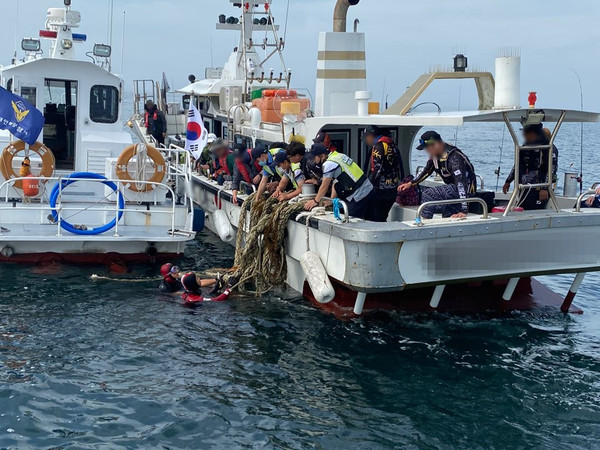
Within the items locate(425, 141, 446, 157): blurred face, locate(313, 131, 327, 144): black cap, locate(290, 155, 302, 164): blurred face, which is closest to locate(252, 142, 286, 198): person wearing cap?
locate(313, 131, 327, 144): black cap

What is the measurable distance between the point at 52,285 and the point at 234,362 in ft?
13.1

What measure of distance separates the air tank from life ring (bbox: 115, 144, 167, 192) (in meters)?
5.61

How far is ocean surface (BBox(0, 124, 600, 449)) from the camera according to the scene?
284 inches

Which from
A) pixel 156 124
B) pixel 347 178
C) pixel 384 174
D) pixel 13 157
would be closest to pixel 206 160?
pixel 156 124

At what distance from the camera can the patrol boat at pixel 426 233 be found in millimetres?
9188

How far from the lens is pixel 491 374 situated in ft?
28.6

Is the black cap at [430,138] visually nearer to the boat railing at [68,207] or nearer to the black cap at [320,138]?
the black cap at [320,138]

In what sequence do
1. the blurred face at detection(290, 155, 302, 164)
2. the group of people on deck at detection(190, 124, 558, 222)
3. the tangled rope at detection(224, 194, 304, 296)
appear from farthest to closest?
1. the tangled rope at detection(224, 194, 304, 296)
2. the blurred face at detection(290, 155, 302, 164)
3. the group of people on deck at detection(190, 124, 558, 222)

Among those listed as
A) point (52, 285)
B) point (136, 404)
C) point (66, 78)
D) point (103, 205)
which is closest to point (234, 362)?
point (136, 404)

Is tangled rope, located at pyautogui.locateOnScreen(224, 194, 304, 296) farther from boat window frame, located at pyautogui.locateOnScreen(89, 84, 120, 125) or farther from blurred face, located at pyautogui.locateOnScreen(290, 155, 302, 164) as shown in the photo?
boat window frame, located at pyautogui.locateOnScreen(89, 84, 120, 125)

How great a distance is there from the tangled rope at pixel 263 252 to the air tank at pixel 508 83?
3276 millimetres

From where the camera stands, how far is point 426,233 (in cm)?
910

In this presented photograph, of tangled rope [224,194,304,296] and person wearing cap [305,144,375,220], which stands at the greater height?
person wearing cap [305,144,375,220]

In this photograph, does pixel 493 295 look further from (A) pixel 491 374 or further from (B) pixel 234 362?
(B) pixel 234 362
